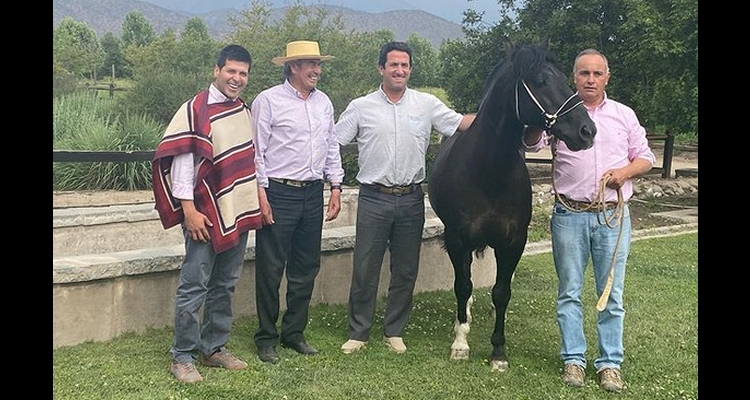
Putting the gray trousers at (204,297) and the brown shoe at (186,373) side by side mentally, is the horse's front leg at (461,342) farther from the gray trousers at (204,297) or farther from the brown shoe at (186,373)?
the brown shoe at (186,373)

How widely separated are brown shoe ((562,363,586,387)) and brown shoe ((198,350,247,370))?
6.54 feet

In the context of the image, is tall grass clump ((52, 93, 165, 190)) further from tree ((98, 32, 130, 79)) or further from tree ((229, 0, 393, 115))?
tree ((98, 32, 130, 79))

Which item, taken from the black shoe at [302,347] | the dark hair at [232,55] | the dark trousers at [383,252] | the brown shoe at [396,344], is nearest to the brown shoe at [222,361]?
the black shoe at [302,347]

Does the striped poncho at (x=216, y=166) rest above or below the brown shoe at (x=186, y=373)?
above

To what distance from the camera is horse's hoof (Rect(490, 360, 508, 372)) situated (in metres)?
4.51

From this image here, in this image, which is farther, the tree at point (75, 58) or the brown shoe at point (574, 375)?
the tree at point (75, 58)

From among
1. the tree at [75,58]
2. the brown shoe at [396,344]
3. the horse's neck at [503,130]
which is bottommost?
the brown shoe at [396,344]

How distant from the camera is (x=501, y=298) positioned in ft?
Result: 15.4

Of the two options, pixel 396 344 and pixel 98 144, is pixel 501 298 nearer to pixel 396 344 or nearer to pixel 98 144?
pixel 396 344

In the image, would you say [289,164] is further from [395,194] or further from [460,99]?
[460,99]

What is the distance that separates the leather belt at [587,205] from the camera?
13.2 ft

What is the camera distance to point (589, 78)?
13.1 feet

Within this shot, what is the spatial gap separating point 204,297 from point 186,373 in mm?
454
